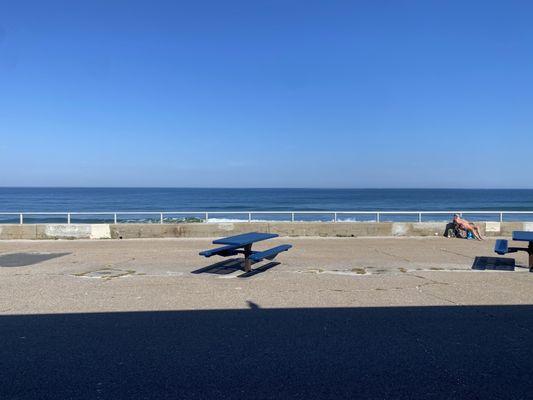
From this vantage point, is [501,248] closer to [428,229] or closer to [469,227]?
[469,227]

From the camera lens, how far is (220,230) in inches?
625

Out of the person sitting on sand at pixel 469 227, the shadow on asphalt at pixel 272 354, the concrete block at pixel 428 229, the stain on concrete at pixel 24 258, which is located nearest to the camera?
the shadow on asphalt at pixel 272 354

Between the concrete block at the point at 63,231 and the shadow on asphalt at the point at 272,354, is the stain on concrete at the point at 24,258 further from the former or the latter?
the shadow on asphalt at the point at 272,354

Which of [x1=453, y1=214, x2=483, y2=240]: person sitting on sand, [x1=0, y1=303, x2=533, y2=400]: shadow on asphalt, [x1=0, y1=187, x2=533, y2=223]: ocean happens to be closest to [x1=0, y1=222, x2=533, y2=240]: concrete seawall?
[x1=453, y1=214, x2=483, y2=240]: person sitting on sand

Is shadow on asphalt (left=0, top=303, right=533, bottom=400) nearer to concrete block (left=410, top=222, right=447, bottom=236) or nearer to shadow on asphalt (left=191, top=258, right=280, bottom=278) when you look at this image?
shadow on asphalt (left=191, top=258, right=280, bottom=278)

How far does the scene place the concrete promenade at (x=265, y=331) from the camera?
3816 mm

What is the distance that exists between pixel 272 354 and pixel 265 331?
0.73 meters

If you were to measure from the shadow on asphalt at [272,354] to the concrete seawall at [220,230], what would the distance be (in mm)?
9747

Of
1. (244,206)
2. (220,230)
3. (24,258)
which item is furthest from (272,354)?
(244,206)

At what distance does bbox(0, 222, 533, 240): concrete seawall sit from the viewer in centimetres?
1574

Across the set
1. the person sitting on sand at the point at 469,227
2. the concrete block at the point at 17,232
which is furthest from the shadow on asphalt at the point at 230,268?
the concrete block at the point at 17,232

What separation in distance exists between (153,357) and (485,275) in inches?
262

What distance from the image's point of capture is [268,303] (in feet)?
21.5

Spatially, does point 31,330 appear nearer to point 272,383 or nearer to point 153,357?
point 153,357
